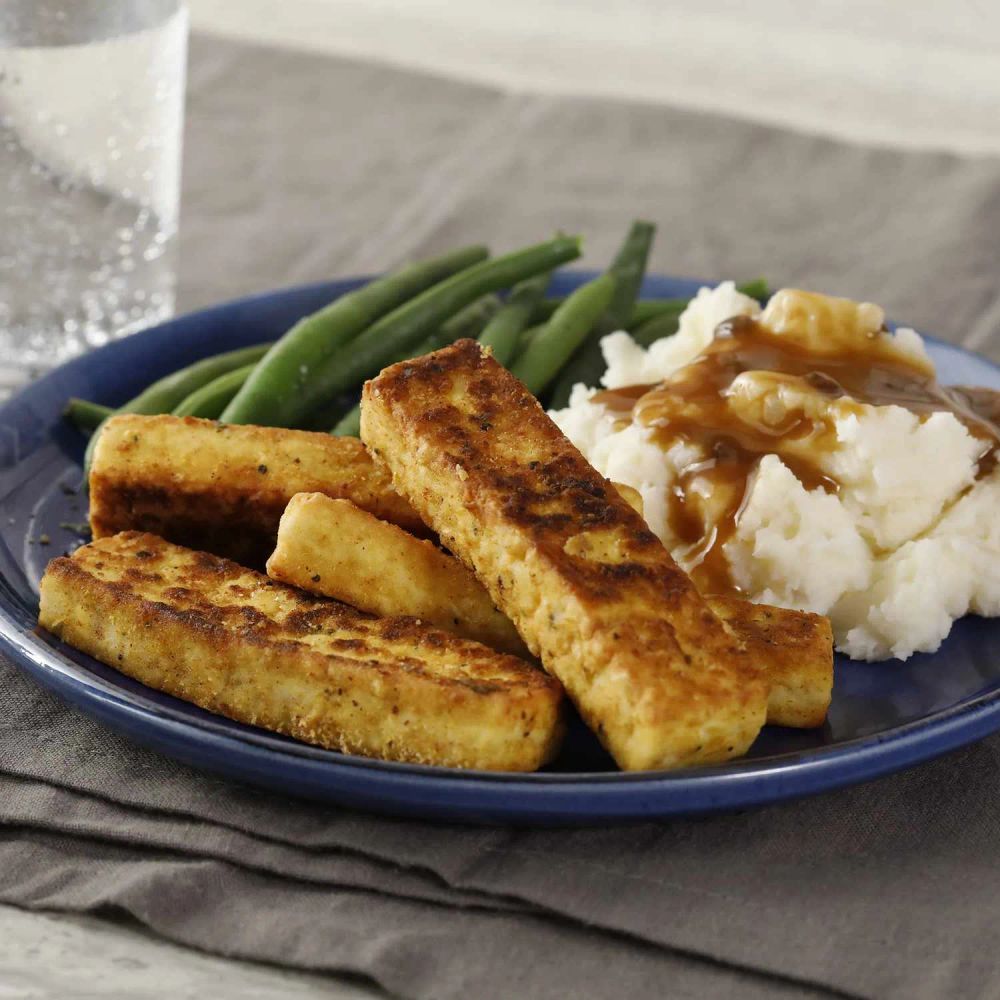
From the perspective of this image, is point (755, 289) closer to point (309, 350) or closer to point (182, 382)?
point (309, 350)

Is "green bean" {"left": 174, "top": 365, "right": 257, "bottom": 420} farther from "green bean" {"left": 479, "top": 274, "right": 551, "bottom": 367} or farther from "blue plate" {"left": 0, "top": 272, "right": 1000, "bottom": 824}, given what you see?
"green bean" {"left": 479, "top": 274, "right": 551, "bottom": 367}

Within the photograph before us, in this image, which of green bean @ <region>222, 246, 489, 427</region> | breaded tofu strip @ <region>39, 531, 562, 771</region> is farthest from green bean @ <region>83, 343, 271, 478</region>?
breaded tofu strip @ <region>39, 531, 562, 771</region>

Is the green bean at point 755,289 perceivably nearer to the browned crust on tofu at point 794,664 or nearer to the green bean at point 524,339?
the green bean at point 524,339

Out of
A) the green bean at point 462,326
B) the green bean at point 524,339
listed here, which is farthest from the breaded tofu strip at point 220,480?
the green bean at point 524,339

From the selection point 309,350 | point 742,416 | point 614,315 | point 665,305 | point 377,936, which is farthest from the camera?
point 665,305

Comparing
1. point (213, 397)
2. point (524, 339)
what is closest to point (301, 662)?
point (213, 397)

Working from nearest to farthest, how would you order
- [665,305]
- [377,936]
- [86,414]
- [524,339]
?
[377,936] < [86,414] < [524,339] < [665,305]
